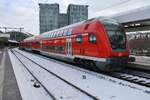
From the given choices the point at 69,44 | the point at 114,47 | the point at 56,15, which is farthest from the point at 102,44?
the point at 56,15

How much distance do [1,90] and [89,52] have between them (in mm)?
6495

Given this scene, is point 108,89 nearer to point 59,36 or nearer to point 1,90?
point 1,90

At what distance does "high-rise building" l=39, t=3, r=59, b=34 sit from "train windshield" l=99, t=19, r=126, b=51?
30.7 m

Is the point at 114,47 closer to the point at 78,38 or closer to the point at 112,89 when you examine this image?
the point at 78,38

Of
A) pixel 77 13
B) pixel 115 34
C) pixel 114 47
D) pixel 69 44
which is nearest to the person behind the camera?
pixel 114 47

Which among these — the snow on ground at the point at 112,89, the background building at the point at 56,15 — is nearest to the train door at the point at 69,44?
the snow on ground at the point at 112,89

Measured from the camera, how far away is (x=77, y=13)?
42.3m

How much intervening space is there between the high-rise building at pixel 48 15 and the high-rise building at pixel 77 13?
3.57 metres

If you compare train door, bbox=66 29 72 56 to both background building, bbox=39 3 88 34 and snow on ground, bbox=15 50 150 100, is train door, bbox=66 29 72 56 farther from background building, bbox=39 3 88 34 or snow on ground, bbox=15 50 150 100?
background building, bbox=39 3 88 34

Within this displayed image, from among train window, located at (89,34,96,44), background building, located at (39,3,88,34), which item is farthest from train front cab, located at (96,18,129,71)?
background building, located at (39,3,88,34)

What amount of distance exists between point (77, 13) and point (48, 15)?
6.40m

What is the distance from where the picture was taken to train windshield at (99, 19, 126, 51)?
1465 centimetres

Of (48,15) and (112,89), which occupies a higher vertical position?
(48,15)

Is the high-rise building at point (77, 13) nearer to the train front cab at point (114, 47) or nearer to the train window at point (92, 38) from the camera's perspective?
the train window at point (92, 38)
